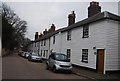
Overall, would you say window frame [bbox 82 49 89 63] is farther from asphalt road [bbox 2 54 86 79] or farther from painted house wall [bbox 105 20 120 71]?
asphalt road [bbox 2 54 86 79]

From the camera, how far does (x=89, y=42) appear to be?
20.0 meters

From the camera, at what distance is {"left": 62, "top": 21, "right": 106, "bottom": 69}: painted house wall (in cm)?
1790

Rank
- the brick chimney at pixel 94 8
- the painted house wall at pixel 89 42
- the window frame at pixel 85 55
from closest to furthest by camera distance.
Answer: the painted house wall at pixel 89 42, the window frame at pixel 85 55, the brick chimney at pixel 94 8

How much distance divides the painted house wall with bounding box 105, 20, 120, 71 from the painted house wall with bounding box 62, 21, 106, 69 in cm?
44

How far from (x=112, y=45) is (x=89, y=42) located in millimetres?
3121

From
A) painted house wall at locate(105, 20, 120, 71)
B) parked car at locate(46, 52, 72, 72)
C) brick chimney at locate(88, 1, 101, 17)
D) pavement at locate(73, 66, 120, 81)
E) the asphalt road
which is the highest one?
brick chimney at locate(88, 1, 101, 17)

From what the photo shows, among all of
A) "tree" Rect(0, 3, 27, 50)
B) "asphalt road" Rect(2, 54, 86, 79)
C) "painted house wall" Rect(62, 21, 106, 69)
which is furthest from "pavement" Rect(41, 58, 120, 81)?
"tree" Rect(0, 3, 27, 50)

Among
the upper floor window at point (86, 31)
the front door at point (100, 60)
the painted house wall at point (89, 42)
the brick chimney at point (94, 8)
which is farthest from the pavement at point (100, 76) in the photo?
the brick chimney at point (94, 8)

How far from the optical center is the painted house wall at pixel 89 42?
17895 millimetres

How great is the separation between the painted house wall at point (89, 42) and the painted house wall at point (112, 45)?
17.4 inches

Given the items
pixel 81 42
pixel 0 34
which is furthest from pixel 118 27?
pixel 0 34

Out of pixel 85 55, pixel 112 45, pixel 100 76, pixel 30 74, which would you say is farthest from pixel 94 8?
pixel 30 74

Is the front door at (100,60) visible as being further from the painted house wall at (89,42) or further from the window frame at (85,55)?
the window frame at (85,55)

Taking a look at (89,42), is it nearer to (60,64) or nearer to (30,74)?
(60,64)
